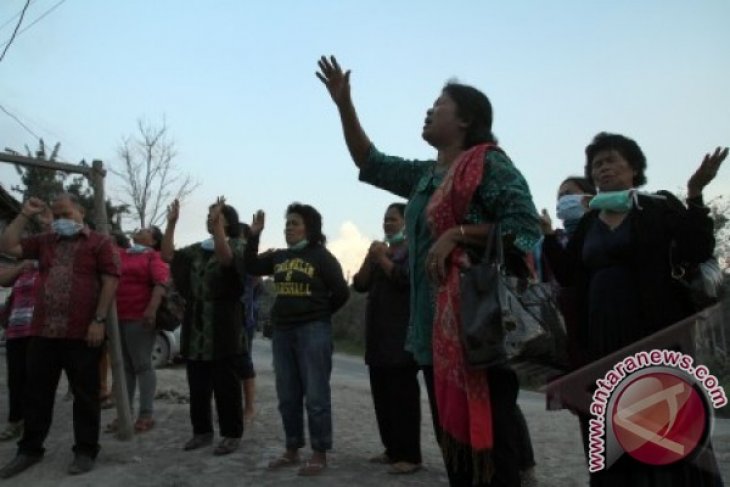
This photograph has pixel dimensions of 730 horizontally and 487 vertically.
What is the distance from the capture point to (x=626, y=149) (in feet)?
11.1

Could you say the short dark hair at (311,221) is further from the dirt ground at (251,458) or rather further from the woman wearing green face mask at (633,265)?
the woman wearing green face mask at (633,265)

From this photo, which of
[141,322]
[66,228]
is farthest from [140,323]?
[66,228]

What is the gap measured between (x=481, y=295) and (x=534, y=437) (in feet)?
15.4

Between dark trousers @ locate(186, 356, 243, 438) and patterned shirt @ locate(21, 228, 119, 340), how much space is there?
967mm

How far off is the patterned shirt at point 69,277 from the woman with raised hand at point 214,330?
0.70 m

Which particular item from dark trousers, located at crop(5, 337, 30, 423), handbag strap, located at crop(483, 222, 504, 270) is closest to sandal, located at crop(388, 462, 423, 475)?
handbag strap, located at crop(483, 222, 504, 270)

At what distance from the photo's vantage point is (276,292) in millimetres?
5309

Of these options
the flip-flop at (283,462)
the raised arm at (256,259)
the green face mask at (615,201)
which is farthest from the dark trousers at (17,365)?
the green face mask at (615,201)

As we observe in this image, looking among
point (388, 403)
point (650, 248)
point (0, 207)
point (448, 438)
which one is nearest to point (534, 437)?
point (388, 403)

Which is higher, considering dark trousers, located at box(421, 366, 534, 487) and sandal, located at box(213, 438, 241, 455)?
dark trousers, located at box(421, 366, 534, 487)

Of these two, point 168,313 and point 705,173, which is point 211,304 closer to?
point 168,313

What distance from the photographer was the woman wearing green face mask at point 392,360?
5043mm

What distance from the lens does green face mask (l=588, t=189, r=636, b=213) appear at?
10.4 ft

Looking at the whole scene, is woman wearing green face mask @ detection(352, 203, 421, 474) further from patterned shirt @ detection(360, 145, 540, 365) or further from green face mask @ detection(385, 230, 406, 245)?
patterned shirt @ detection(360, 145, 540, 365)
